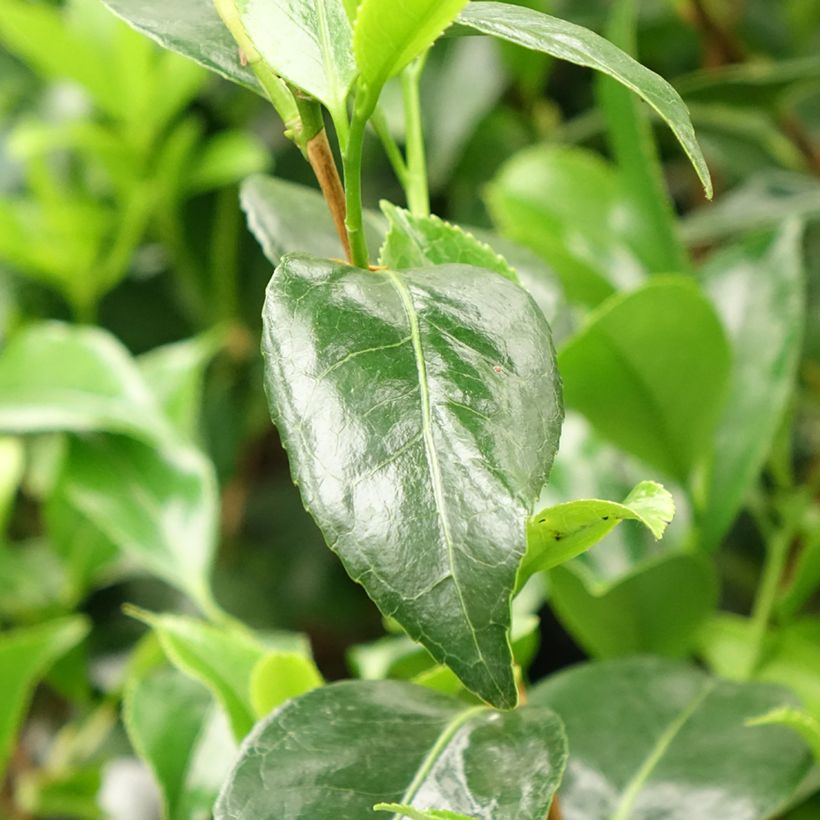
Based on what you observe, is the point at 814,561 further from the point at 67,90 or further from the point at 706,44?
the point at 67,90

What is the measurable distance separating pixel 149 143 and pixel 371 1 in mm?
630

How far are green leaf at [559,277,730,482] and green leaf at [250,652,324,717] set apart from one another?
202mm

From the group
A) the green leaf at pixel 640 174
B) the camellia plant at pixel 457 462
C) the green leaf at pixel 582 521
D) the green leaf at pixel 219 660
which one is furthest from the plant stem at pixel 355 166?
the green leaf at pixel 640 174

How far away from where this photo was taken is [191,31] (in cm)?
37

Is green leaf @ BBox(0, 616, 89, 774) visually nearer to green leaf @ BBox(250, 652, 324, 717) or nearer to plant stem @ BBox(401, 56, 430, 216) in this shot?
green leaf @ BBox(250, 652, 324, 717)

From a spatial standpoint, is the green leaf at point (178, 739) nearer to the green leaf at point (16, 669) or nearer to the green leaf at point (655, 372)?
the green leaf at point (16, 669)

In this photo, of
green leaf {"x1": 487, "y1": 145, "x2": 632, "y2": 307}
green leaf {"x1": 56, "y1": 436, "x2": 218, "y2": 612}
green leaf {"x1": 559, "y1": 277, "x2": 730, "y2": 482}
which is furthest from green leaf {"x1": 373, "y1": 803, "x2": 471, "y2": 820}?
green leaf {"x1": 487, "y1": 145, "x2": 632, "y2": 307}

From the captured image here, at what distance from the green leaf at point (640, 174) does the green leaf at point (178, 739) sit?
0.36 metres

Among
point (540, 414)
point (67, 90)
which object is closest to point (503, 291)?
point (540, 414)

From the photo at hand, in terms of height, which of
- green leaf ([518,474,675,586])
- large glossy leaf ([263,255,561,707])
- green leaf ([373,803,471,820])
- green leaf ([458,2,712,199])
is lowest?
green leaf ([373,803,471,820])

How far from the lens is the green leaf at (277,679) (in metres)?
0.42

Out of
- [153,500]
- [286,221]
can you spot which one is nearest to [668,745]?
[286,221]

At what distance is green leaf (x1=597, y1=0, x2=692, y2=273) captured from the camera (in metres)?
0.62

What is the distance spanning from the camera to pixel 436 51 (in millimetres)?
987
